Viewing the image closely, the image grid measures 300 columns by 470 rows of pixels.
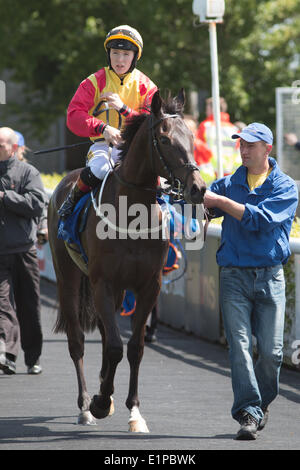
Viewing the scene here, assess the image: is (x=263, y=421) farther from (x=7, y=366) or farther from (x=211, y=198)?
(x=7, y=366)

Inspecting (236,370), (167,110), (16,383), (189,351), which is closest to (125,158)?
(167,110)

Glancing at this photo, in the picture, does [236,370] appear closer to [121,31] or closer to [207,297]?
[121,31]

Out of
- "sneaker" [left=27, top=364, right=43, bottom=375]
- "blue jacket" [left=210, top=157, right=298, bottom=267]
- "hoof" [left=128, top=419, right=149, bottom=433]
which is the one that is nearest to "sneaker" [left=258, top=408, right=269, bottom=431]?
"hoof" [left=128, top=419, right=149, bottom=433]

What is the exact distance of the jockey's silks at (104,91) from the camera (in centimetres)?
772

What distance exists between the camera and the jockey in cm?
764

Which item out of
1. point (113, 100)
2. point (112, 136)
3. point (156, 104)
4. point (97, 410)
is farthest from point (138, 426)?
point (113, 100)

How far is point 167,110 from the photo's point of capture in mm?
7020

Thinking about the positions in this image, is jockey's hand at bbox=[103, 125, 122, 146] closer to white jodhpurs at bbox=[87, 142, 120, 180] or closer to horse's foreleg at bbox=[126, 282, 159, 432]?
white jodhpurs at bbox=[87, 142, 120, 180]

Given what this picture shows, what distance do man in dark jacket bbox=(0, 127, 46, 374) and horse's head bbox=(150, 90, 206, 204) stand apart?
2.89 metres

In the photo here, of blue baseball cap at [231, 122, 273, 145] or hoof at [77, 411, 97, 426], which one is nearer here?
blue baseball cap at [231, 122, 273, 145]

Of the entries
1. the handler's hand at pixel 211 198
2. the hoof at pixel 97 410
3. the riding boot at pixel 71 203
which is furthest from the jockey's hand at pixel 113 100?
the hoof at pixel 97 410

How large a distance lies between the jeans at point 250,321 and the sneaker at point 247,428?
0.14 ft

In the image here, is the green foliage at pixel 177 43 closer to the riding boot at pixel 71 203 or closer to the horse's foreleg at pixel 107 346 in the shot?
the riding boot at pixel 71 203

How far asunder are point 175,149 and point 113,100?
3.36 ft
